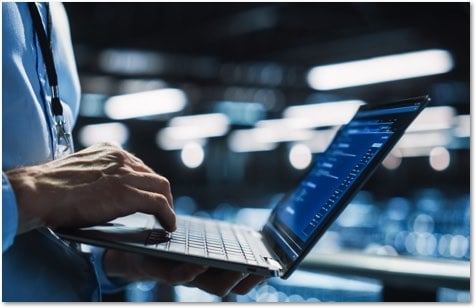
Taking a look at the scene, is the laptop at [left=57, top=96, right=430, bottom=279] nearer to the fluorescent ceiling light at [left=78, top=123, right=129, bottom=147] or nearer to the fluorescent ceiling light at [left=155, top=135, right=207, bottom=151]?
the fluorescent ceiling light at [left=78, top=123, right=129, bottom=147]

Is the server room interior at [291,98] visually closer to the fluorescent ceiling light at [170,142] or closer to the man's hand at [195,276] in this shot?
the fluorescent ceiling light at [170,142]

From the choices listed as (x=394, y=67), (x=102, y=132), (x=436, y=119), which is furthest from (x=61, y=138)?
(x=102, y=132)

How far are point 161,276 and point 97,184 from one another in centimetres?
33

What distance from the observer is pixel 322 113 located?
9758mm

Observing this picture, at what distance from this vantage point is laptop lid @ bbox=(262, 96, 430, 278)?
85 cm

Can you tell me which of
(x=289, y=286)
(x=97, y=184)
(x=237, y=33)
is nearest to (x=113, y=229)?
(x=97, y=184)

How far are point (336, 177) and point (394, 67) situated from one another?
5.38 metres

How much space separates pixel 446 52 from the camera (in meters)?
5.98

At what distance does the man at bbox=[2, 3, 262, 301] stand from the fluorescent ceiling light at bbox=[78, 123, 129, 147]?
11.3 meters

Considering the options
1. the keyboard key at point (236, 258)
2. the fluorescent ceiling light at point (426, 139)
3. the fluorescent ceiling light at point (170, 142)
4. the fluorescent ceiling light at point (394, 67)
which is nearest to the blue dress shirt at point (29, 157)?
the keyboard key at point (236, 258)

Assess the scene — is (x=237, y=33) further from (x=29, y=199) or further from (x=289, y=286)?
(x=29, y=199)

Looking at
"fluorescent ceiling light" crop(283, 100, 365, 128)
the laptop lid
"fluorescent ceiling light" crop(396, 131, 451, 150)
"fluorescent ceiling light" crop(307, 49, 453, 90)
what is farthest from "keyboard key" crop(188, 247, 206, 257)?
"fluorescent ceiling light" crop(396, 131, 451, 150)

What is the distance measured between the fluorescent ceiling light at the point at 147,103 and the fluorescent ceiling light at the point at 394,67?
2.80m

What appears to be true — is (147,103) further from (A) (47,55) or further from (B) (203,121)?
(A) (47,55)
